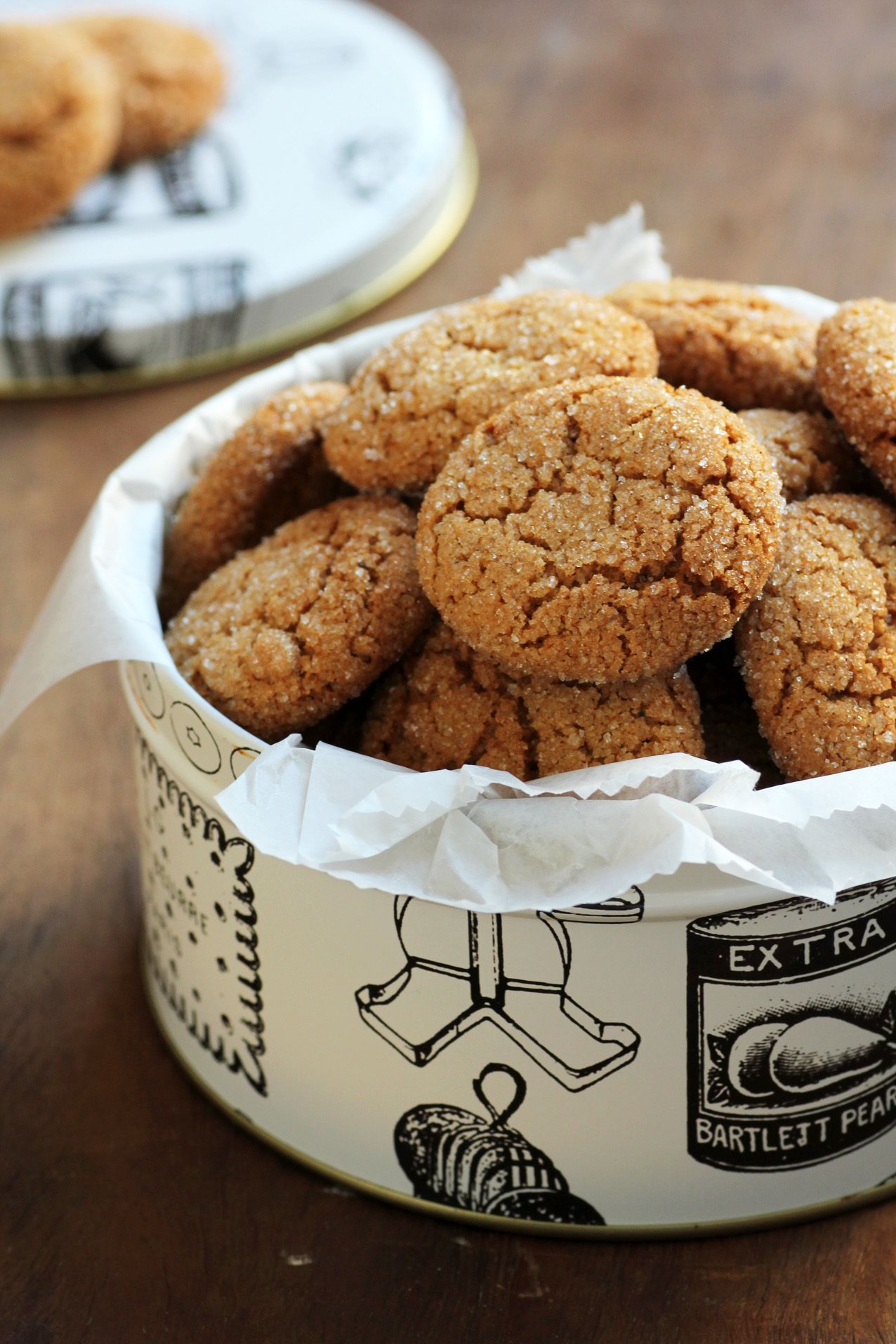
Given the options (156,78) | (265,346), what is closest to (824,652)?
(265,346)

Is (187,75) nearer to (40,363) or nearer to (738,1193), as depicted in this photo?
(40,363)

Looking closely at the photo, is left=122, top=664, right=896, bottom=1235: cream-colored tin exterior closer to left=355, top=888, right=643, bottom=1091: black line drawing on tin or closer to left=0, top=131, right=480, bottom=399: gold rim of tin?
left=355, top=888, right=643, bottom=1091: black line drawing on tin

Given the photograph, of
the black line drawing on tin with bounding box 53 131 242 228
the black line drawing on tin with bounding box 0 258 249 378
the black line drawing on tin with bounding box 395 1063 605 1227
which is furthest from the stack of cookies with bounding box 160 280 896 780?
the black line drawing on tin with bounding box 53 131 242 228

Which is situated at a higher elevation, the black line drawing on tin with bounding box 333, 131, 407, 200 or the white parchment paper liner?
the white parchment paper liner

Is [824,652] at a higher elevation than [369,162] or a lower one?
higher

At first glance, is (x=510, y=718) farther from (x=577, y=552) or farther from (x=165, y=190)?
(x=165, y=190)
